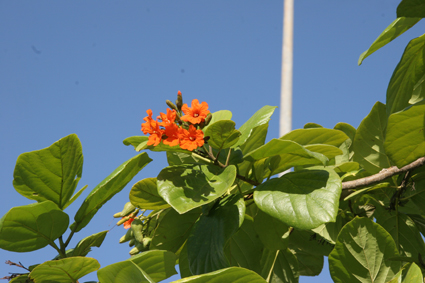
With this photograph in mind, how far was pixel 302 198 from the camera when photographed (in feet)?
2.42

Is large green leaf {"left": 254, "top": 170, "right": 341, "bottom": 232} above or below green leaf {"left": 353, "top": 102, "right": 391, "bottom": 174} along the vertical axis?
below

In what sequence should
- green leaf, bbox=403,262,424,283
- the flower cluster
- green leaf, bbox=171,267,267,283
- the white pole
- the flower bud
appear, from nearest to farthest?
green leaf, bbox=171,267,267,283 < green leaf, bbox=403,262,424,283 < the flower cluster < the flower bud < the white pole

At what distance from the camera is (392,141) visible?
0.79 meters

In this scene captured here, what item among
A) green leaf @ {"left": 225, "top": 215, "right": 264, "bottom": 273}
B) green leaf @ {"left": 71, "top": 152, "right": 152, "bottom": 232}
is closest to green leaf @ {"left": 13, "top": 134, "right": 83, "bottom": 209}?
green leaf @ {"left": 71, "top": 152, "right": 152, "bottom": 232}

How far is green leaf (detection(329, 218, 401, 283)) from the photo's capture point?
0.75m

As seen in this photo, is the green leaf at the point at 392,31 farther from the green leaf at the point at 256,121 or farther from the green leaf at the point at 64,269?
the green leaf at the point at 64,269

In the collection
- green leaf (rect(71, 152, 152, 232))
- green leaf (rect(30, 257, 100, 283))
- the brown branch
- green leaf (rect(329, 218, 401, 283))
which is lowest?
green leaf (rect(329, 218, 401, 283))

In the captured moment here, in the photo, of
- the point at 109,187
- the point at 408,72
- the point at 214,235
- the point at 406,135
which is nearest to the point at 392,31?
the point at 408,72

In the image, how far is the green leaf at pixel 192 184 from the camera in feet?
2.42

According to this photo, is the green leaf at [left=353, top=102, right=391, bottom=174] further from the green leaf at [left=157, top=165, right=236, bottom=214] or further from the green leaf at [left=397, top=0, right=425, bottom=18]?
the green leaf at [left=157, top=165, right=236, bottom=214]

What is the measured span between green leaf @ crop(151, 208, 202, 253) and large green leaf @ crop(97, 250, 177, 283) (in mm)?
170

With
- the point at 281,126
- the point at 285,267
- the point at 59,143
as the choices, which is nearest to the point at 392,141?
the point at 285,267

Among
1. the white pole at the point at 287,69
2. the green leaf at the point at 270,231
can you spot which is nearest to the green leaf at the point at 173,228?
the green leaf at the point at 270,231

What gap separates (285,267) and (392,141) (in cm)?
46
